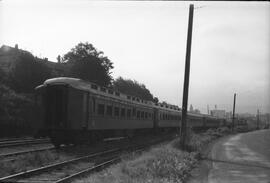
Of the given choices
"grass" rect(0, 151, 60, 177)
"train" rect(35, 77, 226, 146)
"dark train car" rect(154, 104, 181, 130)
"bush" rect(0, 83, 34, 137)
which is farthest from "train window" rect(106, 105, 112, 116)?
"dark train car" rect(154, 104, 181, 130)

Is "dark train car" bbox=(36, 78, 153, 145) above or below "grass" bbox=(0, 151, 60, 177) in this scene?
above

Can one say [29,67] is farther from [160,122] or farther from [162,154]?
[162,154]

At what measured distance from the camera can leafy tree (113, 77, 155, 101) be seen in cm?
10184

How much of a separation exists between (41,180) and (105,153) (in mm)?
7361

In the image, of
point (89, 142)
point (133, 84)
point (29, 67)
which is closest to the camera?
point (89, 142)

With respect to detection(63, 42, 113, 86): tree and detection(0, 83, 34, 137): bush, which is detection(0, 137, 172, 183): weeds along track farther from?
detection(63, 42, 113, 86): tree

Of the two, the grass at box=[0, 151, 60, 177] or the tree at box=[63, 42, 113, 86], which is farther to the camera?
the tree at box=[63, 42, 113, 86]

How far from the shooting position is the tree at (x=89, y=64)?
6366 cm

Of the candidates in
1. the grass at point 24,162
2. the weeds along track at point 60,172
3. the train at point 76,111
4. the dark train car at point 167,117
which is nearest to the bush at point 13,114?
the train at point 76,111

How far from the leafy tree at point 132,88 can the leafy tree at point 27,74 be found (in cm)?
5693

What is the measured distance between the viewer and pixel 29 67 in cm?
4262

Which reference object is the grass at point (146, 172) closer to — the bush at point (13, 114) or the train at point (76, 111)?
the train at point (76, 111)

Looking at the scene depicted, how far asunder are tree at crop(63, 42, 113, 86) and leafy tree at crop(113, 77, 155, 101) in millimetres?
29433

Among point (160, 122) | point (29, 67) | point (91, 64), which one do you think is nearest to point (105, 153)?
point (160, 122)
